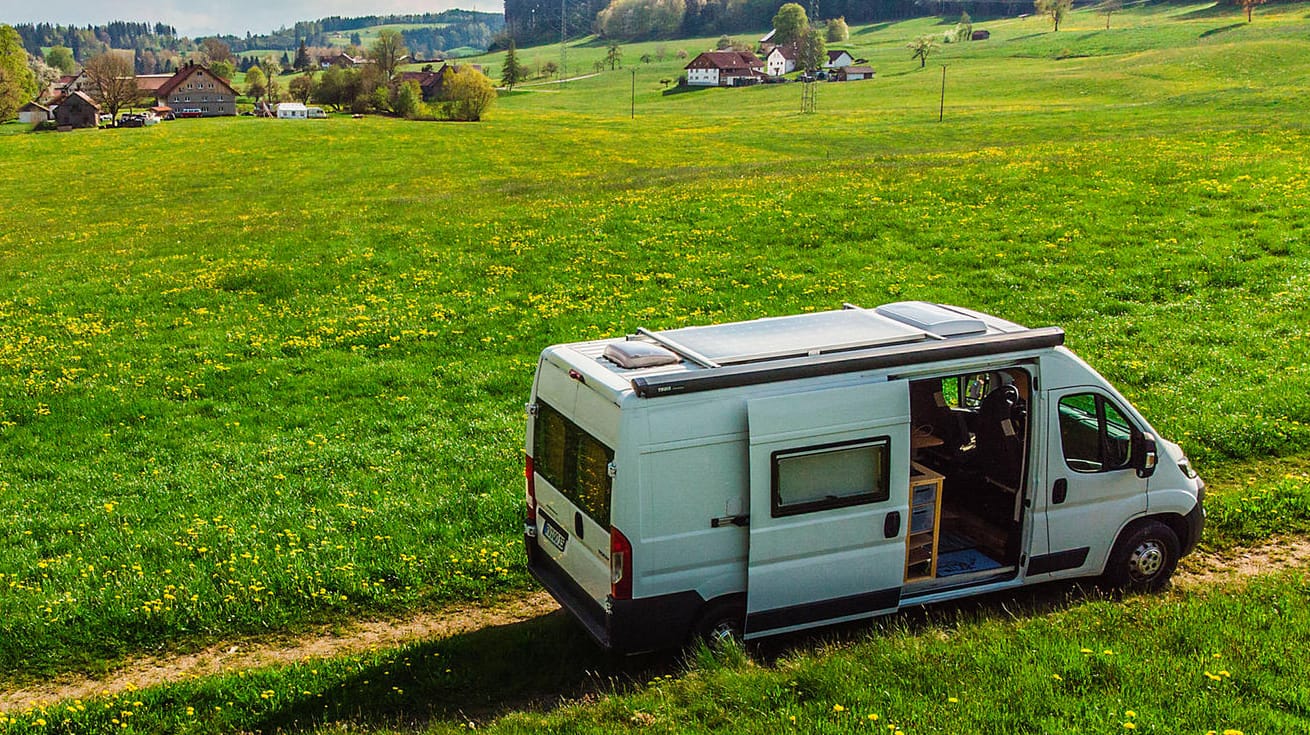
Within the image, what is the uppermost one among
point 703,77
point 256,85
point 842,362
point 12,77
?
point 703,77

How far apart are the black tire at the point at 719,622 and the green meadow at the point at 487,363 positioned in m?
0.48

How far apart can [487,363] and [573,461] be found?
36.1ft

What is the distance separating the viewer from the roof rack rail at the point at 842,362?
8945mm

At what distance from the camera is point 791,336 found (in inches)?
409

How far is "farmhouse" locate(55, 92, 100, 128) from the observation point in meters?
106

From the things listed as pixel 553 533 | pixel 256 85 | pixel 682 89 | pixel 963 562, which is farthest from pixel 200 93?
pixel 963 562

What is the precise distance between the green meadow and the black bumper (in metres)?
0.39

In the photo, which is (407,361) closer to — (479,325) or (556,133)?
(479,325)

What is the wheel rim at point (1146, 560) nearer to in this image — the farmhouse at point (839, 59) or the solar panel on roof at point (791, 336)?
the solar panel on roof at point (791, 336)

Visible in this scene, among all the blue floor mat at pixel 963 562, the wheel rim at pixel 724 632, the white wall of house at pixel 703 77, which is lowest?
the wheel rim at pixel 724 632

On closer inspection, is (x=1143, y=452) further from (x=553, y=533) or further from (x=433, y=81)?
(x=433, y=81)

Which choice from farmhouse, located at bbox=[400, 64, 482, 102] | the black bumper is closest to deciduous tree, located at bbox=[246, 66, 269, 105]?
farmhouse, located at bbox=[400, 64, 482, 102]

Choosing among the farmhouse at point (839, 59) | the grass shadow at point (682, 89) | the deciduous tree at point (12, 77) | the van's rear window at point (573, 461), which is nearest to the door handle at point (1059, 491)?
the van's rear window at point (573, 461)

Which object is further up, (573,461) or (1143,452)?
(573,461)
